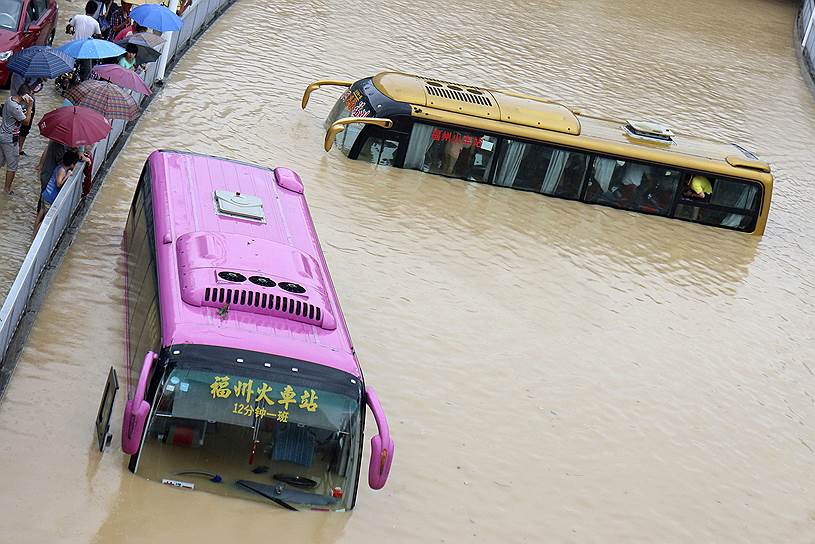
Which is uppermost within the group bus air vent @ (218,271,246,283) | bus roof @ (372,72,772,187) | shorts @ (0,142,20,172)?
bus roof @ (372,72,772,187)

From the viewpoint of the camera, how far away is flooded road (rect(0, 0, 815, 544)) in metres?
10.0

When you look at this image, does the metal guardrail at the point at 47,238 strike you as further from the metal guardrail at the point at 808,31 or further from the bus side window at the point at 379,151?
the metal guardrail at the point at 808,31

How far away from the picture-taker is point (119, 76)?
1534 cm

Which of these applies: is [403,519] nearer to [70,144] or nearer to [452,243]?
[70,144]

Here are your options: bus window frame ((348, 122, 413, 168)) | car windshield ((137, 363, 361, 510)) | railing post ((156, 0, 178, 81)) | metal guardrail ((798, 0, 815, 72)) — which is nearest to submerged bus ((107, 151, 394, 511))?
car windshield ((137, 363, 361, 510))

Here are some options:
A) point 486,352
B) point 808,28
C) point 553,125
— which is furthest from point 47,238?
point 808,28

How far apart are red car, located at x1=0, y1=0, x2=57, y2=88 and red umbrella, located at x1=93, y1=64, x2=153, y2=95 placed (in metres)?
2.39

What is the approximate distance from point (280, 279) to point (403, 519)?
2.29 meters

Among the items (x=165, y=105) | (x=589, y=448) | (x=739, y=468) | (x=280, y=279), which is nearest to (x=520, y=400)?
(x=589, y=448)

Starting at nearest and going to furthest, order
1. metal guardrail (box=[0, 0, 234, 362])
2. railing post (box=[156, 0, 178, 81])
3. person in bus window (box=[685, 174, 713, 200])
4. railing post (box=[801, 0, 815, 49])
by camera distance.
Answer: metal guardrail (box=[0, 0, 234, 362])
person in bus window (box=[685, 174, 713, 200])
railing post (box=[156, 0, 178, 81])
railing post (box=[801, 0, 815, 49])

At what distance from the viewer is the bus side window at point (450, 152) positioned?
17.9 meters

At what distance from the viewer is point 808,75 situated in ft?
100

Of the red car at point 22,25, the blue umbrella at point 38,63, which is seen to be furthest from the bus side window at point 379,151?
the red car at point 22,25

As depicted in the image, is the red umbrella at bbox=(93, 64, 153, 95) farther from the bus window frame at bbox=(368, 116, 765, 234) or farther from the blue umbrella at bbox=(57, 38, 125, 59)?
the bus window frame at bbox=(368, 116, 765, 234)
